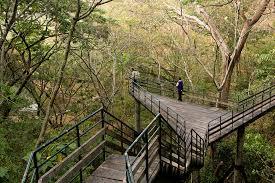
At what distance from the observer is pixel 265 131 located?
24594 millimetres

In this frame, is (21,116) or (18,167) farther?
(21,116)

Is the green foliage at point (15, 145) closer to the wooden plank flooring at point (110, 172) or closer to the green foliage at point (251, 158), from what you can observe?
the wooden plank flooring at point (110, 172)

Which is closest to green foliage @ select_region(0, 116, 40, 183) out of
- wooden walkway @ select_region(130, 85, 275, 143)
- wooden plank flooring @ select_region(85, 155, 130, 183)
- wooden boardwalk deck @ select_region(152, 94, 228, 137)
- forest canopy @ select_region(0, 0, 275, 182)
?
forest canopy @ select_region(0, 0, 275, 182)

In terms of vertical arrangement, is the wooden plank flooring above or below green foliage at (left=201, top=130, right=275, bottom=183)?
above

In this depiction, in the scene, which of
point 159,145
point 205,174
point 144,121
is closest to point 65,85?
point 144,121

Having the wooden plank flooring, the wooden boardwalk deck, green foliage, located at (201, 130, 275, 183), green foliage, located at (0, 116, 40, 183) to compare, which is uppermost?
the wooden plank flooring

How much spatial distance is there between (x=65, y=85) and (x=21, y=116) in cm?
767

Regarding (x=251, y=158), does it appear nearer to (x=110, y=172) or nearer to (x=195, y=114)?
(x=195, y=114)

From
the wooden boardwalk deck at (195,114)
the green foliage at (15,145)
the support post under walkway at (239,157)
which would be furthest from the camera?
the support post under walkway at (239,157)

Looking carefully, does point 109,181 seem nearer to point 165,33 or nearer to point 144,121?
point 144,121

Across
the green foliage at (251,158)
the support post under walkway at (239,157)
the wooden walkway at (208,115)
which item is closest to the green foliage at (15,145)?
the wooden walkway at (208,115)

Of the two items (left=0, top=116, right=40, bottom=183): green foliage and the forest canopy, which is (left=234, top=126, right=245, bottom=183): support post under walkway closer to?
the forest canopy

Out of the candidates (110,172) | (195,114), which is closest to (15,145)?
(195,114)

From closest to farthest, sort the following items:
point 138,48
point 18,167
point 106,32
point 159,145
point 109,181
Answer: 1. point 109,181
2. point 159,145
3. point 18,167
4. point 106,32
5. point 138,48
